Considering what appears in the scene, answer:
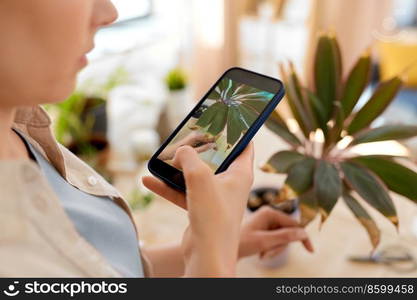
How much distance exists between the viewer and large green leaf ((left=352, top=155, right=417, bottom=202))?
718 millimetres

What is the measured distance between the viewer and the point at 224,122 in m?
0.63

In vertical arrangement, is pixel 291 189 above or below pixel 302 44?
above

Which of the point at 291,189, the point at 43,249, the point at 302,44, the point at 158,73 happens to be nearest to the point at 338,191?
the point at 291,189

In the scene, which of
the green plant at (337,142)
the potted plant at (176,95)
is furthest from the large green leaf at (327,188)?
the potted plant at (176,95)

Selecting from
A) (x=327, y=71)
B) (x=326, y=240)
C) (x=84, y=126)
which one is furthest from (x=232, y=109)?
(x=84, y=126)

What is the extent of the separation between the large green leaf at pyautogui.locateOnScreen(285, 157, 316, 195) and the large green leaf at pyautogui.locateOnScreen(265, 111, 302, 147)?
0.06 meters

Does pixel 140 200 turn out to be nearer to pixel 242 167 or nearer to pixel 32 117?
pixel 32 117

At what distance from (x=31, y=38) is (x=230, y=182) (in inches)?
10.4

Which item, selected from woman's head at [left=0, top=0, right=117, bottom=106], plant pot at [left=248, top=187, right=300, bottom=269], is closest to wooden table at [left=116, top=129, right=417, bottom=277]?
plant pot at [left=248, top=187, right=300, bottom=269]

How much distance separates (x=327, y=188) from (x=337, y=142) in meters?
0.12

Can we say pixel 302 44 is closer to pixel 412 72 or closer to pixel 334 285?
pixel 412 72

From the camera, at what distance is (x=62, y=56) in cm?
42

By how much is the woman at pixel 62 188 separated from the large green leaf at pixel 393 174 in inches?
11.5

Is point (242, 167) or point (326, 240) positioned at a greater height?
point (242, 167)
